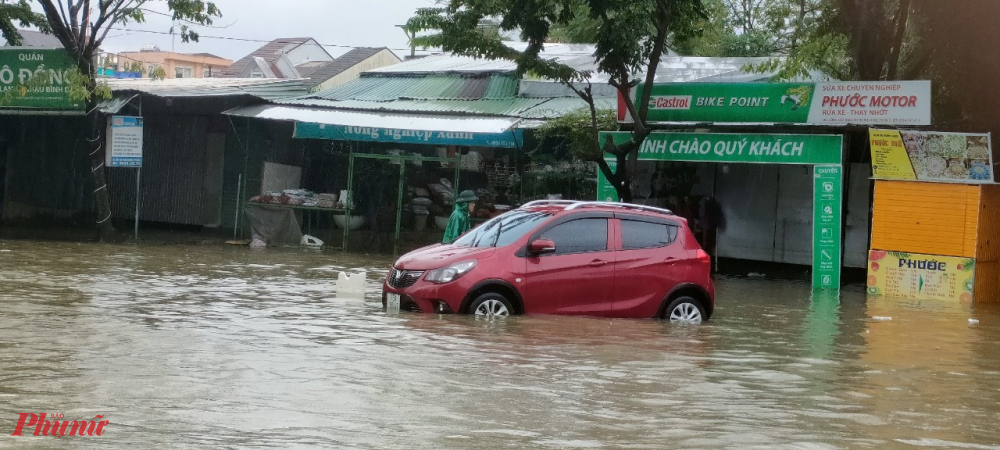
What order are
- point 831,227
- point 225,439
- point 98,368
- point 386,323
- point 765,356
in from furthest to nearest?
point 831,227 < point 386,323 < point 765,356 < point 98,368 < point 225,439

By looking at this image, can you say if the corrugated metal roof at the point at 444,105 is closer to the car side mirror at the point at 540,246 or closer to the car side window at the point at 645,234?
the car side window at the point at 645,234

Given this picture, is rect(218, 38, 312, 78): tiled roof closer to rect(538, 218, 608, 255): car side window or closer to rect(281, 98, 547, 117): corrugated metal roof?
rect(281, 98, 547, 117): corrugated metal roof

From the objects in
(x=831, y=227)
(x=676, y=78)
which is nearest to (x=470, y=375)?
(x=831, y=227)

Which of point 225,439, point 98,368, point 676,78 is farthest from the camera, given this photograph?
point 676,78

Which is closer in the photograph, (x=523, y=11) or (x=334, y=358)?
(x=334, y=358)

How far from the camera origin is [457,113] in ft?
85.3

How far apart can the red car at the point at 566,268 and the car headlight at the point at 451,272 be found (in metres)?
0.01

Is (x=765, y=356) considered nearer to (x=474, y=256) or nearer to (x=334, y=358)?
(x=474, y=256)

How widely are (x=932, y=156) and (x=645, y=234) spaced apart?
7.97m

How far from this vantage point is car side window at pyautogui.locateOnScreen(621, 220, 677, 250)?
44.1 feet

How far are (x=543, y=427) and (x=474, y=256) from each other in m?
5.48

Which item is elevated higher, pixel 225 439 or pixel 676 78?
pixel 676 78

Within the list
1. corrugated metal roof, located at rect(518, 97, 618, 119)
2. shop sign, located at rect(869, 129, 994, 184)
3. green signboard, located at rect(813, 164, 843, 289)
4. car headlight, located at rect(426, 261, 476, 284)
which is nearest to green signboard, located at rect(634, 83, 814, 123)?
green signboard, located at rect(813, 164, 843, 289)

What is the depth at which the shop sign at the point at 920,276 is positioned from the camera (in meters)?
19.2
